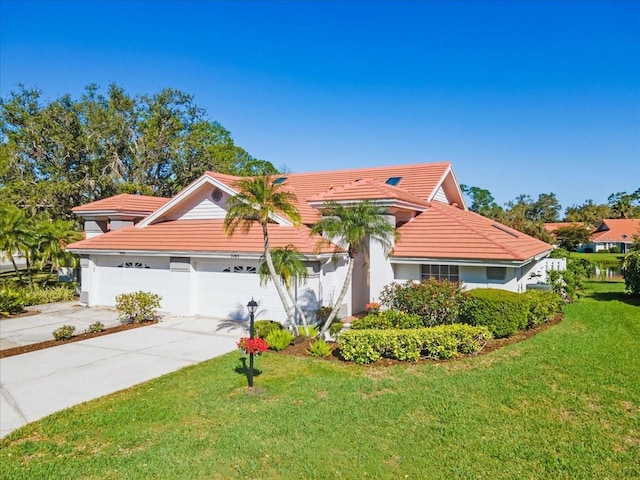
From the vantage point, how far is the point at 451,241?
48.1ft

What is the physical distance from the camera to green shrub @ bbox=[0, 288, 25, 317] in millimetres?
17234

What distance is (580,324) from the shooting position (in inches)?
554

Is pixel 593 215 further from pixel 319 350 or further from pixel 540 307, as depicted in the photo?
pixel 319 350

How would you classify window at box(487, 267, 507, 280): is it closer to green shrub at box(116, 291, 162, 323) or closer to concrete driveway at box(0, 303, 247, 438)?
concrete driveway at box(0, 303, 247, 438)

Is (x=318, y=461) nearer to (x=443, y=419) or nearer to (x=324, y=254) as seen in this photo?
(x=443, y=419)

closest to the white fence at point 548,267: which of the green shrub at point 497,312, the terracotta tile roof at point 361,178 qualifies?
the terracotta tile roof at point 361,178

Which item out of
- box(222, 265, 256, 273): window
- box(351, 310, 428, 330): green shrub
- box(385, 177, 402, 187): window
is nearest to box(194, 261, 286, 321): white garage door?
box(222, 265, 256, 273): window

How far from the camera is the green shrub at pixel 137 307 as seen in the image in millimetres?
15451

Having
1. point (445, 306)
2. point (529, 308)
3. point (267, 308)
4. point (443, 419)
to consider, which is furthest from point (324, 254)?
point (443, 419)

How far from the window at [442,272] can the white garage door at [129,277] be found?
9.59 m

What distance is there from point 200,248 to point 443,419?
11.4 m

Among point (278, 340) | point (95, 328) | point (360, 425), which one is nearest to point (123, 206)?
point (95, 328)

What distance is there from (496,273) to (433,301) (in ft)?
9.30

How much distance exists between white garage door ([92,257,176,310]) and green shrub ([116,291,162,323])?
127cm
